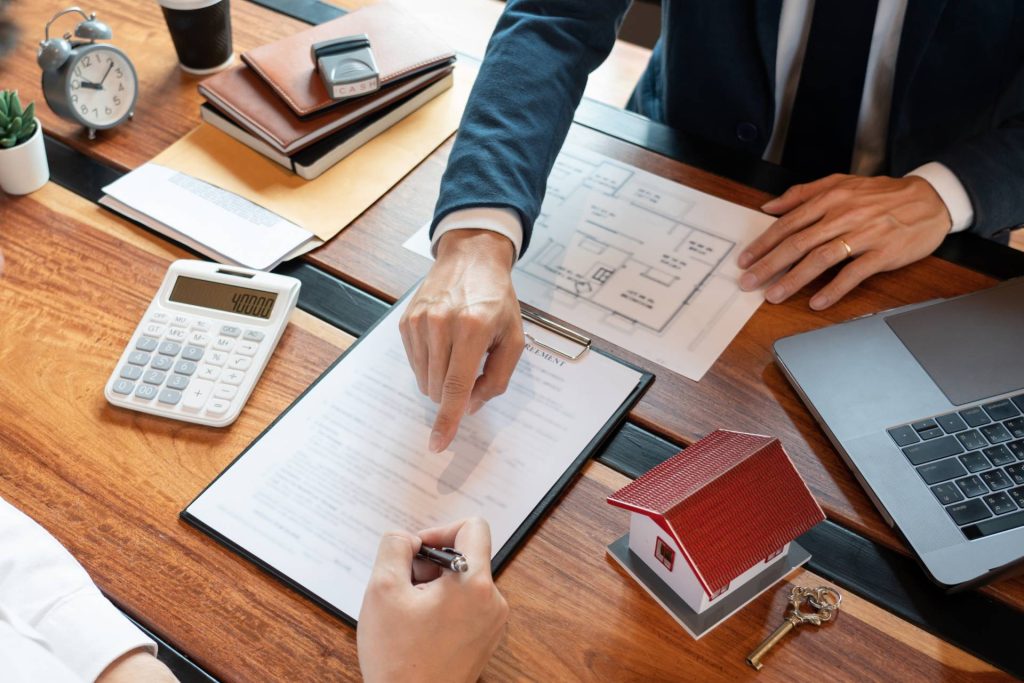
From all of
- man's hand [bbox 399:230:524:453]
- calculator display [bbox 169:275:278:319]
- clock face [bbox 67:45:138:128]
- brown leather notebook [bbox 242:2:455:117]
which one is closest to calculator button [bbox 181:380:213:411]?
calculator display [bbox 169:275:278:319]

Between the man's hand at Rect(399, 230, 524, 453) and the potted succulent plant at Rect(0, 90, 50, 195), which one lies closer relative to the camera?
the man's hand at Rect(399, 230, 524, 453)

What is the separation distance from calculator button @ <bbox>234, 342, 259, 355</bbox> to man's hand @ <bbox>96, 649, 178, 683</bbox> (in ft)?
1.10

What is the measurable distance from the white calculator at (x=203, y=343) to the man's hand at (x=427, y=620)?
0.29m

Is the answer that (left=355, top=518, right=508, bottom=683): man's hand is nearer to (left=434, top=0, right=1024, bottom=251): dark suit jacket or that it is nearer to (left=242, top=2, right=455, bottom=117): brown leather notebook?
(left=434, top=0, right=1024, bottom=251): dark suit jacket

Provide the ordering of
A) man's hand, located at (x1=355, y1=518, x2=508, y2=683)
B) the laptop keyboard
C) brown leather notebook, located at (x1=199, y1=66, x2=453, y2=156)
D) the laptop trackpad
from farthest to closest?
1. brown leather notebook, located at (x1=199, y1=66, x2=453, y2=156)
2. the laptop trackpad
3. the laptop keyboard
4. man's hand, located at (x1=355, y1=518, x2=508, y2=683)

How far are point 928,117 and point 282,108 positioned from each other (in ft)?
2.91

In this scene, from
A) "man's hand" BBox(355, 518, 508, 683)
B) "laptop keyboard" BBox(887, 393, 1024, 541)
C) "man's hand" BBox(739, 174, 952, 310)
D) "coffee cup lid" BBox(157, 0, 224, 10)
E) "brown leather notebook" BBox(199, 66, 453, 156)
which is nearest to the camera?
"man's hand" BBox(355, 518, 508, 683)

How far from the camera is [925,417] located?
889 mm

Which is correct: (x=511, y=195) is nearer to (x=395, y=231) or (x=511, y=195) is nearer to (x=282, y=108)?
(x=395, y=231)

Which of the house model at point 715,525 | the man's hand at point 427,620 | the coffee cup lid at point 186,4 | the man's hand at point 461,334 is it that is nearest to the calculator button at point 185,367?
the man's hand at point 461,334

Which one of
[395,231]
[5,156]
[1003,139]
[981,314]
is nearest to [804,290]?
[981,314]

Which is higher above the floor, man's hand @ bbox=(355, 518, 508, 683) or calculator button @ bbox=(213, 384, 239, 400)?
man's hand @ bbox=(355, 518, 508, 683)

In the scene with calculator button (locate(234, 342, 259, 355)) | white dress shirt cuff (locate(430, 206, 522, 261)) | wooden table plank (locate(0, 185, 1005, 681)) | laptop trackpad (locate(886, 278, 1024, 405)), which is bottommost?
wooden table plank (locate(0, 185, 1005, 681))

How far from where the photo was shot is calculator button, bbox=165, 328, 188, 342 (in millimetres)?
975
